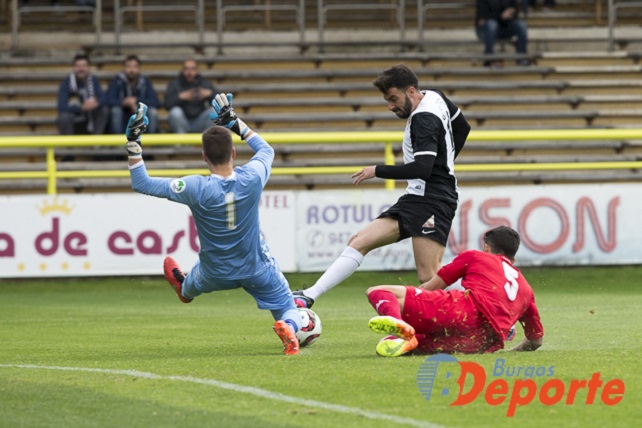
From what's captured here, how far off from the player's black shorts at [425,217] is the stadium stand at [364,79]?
27.2 ft

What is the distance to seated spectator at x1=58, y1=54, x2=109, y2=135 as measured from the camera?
1791 centimetres

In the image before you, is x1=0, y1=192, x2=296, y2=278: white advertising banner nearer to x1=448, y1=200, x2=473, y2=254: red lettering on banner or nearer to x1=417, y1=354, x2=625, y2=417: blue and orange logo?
x1=448, y1=200, x2=473, y2=254: red lettering on banner

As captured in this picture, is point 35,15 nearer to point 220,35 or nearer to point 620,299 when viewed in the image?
point 220,35

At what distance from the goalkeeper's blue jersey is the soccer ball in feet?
1.52

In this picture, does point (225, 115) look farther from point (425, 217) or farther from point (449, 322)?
point (449, 322)

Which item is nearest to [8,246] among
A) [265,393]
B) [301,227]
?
[301,227]

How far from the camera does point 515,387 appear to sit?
19.7ft

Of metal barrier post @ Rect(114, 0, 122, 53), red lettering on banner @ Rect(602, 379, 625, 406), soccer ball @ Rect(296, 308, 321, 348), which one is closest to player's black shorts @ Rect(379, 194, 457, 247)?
soccer ball @ Rect(296, 308, 321, 348)

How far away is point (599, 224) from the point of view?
14.7 meters

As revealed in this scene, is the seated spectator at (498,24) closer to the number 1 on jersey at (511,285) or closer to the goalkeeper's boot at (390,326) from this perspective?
the number 1 on jersey at (511,285)

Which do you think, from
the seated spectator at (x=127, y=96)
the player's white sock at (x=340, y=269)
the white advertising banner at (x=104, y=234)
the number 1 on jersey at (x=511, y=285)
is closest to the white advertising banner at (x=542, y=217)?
the white advertising banner at (x=104, y=234)

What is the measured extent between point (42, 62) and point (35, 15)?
87.8 inches

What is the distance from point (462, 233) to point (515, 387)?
8.58 m

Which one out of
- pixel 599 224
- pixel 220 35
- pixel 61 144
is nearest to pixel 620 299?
pixel 599 224
